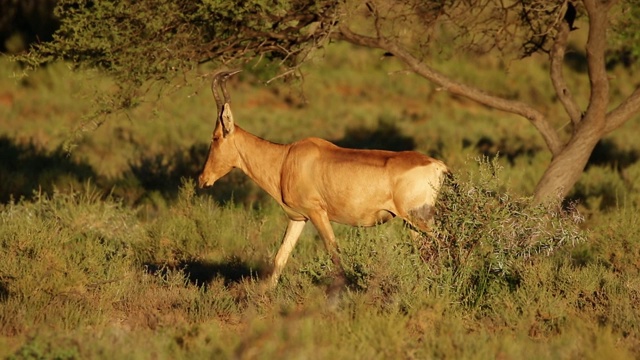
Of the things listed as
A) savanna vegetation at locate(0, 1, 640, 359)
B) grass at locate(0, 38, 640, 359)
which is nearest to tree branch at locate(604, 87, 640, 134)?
savanna vegetation at locate(0, 1, 640, 359)

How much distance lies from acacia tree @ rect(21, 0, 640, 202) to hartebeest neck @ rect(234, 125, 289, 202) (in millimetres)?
1025

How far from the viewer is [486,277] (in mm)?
9305

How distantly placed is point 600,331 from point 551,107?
66.6ft

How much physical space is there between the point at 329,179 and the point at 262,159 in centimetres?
103

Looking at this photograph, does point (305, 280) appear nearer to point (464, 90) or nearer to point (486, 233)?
point (486, 233)

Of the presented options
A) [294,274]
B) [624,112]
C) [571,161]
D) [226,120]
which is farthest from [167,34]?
[624,112]

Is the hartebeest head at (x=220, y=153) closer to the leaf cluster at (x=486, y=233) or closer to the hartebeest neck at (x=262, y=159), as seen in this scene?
the hartebeest neck at (x=262, y=159)

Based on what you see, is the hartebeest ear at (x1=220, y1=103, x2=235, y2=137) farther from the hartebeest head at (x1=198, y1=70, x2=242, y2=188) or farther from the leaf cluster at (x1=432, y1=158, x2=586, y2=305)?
the leaf cluster at (x1=432, y1=158, x2=586, y2=305)

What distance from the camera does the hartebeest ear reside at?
34.2ft

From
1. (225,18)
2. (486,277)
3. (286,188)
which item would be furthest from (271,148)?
(486,277)

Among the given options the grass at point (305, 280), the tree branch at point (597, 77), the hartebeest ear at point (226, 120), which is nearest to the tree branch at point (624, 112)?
the tree branch at point (597, 77)

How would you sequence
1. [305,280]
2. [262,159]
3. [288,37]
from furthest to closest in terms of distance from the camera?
[288,37], [262,159], [305,280]

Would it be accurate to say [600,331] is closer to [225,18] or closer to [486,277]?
[486,277]

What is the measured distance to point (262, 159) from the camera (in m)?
10.7
